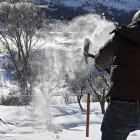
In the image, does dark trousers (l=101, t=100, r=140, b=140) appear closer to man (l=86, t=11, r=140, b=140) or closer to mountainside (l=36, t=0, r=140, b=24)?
man (l=86, t=11, r=140, b=140)

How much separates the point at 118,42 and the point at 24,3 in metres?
17.5

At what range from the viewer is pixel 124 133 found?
1.29 meters

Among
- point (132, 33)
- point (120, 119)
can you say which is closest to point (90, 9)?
point (132, 33)

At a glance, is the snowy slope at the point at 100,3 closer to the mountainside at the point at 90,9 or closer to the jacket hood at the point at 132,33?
the mountainside at the point at 90,9

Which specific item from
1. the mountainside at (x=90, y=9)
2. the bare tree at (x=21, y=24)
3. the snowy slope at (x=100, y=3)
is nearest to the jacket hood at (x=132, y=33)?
the bare tree at (x=21, y=24)

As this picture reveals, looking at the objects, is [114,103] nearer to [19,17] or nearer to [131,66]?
[131,66]

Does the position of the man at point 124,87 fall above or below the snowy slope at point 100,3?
above

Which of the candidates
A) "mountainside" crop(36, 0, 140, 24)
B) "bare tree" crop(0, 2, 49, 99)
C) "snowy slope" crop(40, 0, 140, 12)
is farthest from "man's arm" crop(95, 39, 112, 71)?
"snowy slope" crop(40, 0, 140, 12)

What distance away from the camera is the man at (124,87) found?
124 cm

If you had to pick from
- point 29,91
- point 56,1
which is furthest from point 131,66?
point 56,1

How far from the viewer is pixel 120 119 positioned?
126 centimetres

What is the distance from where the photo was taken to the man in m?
1.24

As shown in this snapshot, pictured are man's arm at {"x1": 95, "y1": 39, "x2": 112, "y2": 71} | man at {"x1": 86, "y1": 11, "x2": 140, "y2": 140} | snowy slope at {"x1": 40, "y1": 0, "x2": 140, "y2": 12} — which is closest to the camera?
man at {"x1": 86, "y1": 11, "x2": 140, "y2": 140}

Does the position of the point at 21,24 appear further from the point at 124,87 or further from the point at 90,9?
the point at 90,9
